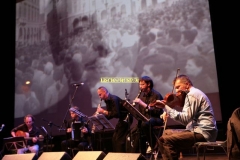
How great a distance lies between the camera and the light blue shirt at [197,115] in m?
3.39

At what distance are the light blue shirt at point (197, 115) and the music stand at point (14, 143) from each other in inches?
164

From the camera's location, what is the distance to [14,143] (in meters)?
6.43

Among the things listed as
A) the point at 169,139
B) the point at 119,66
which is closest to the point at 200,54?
the point at 119,66

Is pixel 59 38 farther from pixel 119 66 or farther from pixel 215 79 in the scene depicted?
pixel 215 79

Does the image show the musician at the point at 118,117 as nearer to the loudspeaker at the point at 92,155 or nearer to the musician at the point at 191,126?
the loudspeaker at the point at 92,155

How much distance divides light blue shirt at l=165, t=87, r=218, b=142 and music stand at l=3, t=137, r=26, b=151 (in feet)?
13.6

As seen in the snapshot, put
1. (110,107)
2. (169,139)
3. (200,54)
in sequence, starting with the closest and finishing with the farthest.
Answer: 1. (169,139)
2. (110,107)
3. (200,54)

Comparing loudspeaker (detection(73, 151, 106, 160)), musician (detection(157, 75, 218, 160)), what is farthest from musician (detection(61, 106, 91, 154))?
musician (detection(157, 75, 218, 160))

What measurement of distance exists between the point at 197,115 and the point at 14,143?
4475 millimetres

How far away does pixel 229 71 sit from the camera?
625 cm

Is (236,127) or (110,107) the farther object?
(110,107)

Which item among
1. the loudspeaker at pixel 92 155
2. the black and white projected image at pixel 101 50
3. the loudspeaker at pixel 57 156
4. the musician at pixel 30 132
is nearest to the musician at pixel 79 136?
the black and white projected image at pixel 101 50

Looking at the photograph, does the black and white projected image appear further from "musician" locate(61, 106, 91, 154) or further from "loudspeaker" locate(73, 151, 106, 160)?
"loudspeaker" locate(73, 151, 106, 160)

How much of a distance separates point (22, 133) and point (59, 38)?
103 inches
